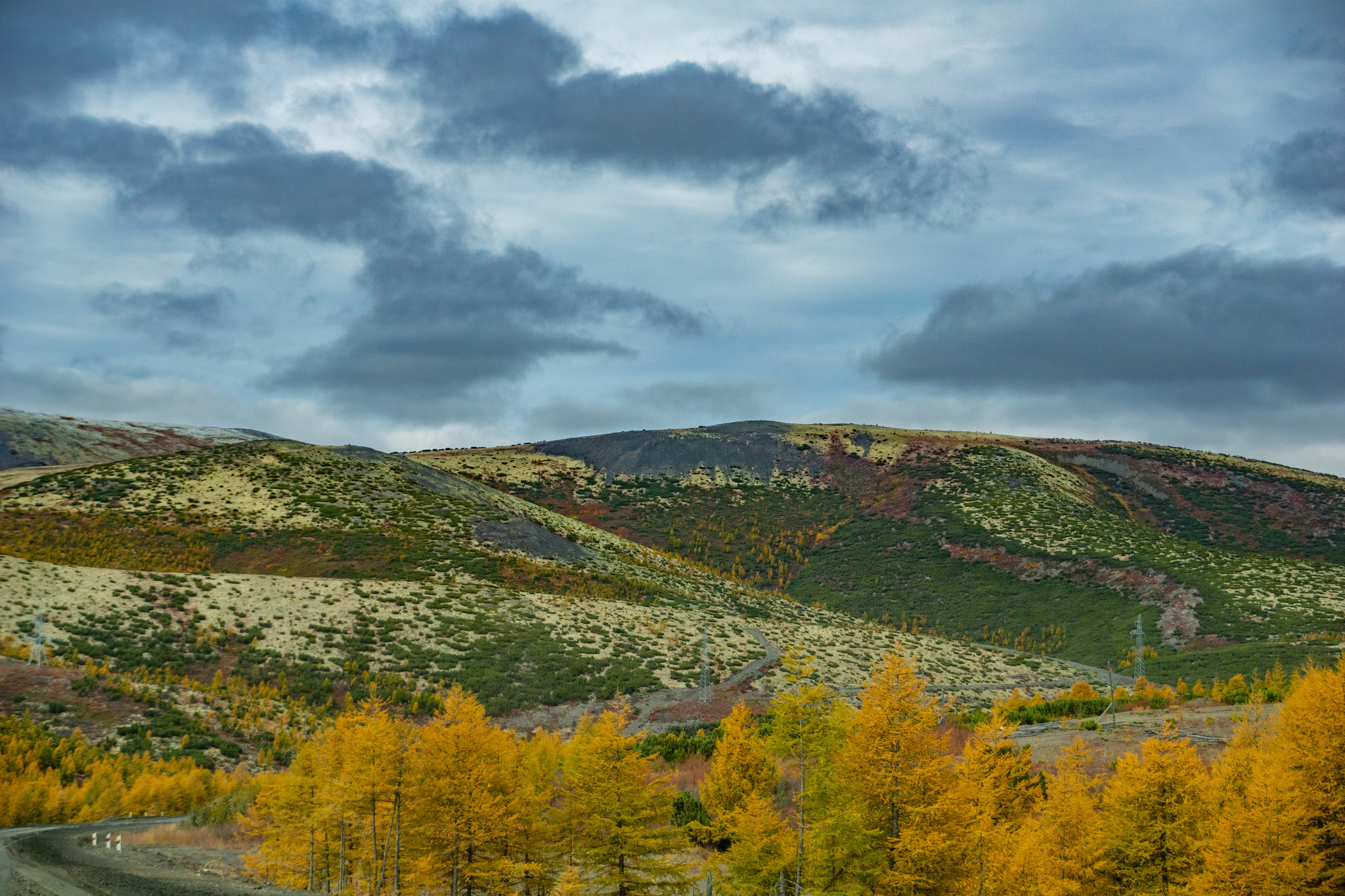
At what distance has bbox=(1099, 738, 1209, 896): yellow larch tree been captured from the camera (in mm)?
17828

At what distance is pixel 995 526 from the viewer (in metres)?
111

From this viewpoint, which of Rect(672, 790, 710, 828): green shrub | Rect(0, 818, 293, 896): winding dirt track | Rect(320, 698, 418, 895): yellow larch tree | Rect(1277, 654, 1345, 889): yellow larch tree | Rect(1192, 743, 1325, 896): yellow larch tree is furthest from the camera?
Rect(672, 790, 710, 828): green shrub

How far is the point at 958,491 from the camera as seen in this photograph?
126000 mm

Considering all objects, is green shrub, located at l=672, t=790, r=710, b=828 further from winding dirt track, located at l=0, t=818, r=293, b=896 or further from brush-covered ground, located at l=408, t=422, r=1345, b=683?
brush-covered ground, located at l=408, t=422, r=1345, b=683

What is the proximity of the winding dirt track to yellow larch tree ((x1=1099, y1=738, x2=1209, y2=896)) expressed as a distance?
19125 mm

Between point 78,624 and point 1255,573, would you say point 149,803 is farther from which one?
point 1255,573

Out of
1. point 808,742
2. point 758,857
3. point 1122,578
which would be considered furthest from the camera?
point 1122,578

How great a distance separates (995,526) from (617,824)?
100884 millimetres

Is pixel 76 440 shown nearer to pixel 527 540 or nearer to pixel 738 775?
pixel 527 540

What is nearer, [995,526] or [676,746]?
[676,746]

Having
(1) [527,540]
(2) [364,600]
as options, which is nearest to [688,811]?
(2) [364,600]

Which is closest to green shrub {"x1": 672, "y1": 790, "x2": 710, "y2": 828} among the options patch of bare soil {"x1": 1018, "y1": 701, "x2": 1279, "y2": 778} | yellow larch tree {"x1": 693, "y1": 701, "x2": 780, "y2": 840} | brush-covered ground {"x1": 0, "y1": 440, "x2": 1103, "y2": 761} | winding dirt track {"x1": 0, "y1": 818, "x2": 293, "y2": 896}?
yellow larch tree {"x1": 693, "y1": 701, "x2": 780, "y2": 840}

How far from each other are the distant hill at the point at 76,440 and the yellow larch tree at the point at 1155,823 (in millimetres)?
145941

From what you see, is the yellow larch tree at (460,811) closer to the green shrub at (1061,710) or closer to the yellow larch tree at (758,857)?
the yellow larch tree at (758,857)
